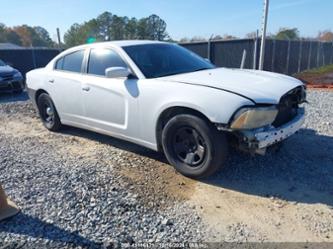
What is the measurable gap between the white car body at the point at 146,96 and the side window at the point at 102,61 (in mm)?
73

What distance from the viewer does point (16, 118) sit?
24.3 ft

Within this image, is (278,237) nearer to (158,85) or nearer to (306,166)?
(306,166)

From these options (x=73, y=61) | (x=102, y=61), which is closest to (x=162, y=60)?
(x=102, y=61)

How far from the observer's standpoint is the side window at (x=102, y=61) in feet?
14.8

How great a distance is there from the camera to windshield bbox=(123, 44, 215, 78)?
170 inches

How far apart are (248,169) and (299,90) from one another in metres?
1.16

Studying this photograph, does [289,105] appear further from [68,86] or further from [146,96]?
[68,86]

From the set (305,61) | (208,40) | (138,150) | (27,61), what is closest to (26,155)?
(138,150)

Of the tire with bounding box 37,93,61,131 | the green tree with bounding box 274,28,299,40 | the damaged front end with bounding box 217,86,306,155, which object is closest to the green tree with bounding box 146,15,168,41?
the green tree with bounding box 274,28,299,40

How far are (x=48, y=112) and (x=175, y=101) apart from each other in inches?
127

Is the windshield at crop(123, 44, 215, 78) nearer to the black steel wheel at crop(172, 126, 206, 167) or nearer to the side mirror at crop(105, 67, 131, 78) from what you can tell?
the side mirror at crop(105, 67, 131, 78)

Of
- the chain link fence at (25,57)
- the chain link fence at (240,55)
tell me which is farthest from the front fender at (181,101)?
the chain link fence at (25,57)

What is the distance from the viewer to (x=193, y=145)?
3.77 m

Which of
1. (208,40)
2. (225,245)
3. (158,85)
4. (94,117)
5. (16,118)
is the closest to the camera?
(225,245)
